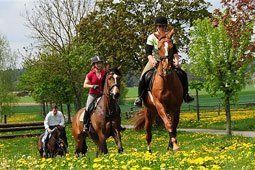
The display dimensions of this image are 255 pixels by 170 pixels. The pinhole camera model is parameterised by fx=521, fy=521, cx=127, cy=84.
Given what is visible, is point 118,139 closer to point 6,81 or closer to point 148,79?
point 148,79

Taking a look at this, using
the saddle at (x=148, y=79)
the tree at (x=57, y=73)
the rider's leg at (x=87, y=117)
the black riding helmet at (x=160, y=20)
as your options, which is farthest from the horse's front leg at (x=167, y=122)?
the tree at (x=57, y=73)

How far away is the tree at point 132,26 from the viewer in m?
44.7

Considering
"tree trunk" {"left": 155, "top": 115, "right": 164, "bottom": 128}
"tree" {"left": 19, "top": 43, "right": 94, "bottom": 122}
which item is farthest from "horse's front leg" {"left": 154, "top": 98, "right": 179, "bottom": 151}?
"tree" {"left": 19, "top": 43, "right": 94, "bottom": 122}

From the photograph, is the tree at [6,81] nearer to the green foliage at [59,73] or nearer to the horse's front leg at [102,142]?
the green foliage at [59,73]

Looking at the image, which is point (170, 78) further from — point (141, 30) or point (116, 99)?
point (141, 30)

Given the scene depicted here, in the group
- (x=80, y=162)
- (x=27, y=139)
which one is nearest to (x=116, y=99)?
(x=80, y=162)

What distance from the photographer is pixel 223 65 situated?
3694cm

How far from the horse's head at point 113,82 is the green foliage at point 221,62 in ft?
73.7

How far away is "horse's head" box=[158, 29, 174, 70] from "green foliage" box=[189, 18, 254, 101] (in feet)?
78.4

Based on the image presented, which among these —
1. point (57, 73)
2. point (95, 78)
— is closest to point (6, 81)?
point (57, 73)

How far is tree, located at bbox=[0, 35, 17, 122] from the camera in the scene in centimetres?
6706

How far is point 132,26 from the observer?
149 ft

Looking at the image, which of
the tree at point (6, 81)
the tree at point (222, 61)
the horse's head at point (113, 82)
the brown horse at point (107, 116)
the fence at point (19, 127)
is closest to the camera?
the horse's head at point (113, 82)

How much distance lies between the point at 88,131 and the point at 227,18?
20.1 metres
